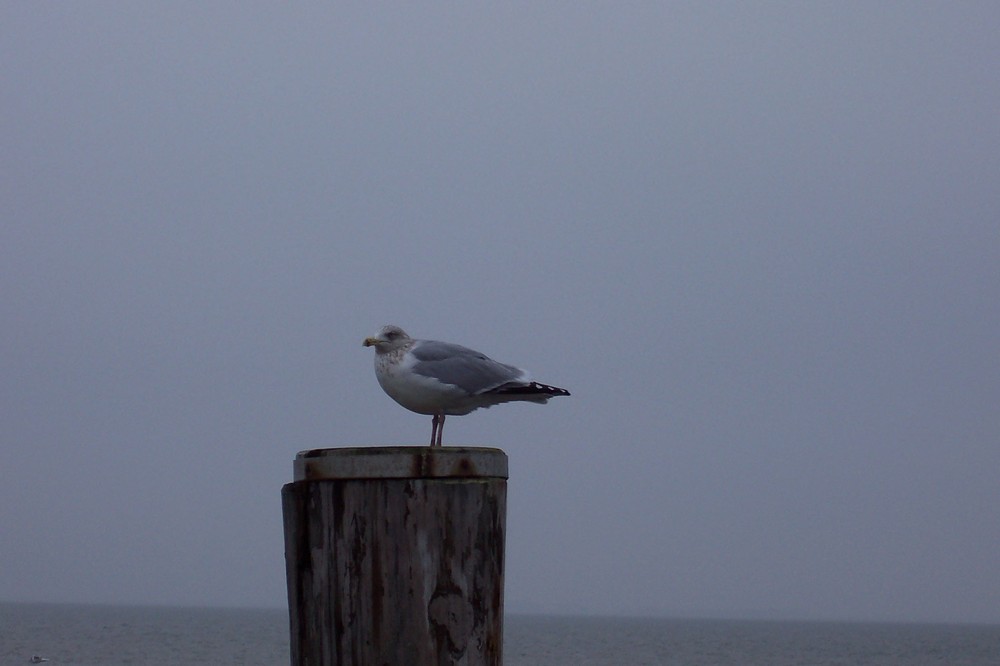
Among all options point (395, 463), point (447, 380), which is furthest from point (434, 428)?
point (395, 463)

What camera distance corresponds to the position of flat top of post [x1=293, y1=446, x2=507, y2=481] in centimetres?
300

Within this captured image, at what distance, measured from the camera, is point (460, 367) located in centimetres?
567

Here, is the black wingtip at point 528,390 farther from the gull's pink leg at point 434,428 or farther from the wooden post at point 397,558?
the wooden post at point 397,558

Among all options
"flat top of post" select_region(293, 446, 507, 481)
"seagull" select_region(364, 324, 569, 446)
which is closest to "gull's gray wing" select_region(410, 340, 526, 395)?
"seagull" select_region(364, 324, 569, 446)

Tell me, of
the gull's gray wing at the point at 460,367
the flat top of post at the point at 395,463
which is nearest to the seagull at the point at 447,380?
the gull's gray wing at the point at 460,367

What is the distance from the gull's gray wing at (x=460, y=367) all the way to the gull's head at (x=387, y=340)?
6.9 inches

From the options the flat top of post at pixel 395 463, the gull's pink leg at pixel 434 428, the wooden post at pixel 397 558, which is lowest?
the wooden post at pixel 397 558

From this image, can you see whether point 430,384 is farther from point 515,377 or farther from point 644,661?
point 644,661

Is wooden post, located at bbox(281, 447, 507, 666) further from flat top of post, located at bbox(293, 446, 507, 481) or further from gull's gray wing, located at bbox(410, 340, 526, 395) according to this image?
gull's gray wing, located at bbox(410, 340, 526, 395)

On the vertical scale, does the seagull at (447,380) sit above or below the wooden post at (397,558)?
above

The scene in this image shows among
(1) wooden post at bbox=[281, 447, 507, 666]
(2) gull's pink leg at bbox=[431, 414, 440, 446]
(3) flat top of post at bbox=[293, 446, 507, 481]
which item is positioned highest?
(2) gull's pink leg at bbox=[431, 414, 440, 446]

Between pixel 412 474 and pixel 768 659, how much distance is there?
→ 7780 centimetres

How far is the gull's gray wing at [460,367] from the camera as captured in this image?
18.5 feet

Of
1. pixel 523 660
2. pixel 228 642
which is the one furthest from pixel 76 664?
pixel 228 642
